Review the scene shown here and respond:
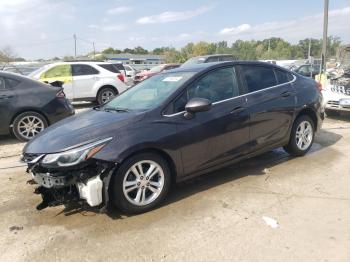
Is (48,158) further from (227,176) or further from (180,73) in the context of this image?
(227,176)

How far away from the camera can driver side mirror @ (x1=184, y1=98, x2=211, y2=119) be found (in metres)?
4.55

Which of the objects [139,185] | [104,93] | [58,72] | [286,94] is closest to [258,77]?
[286,94]

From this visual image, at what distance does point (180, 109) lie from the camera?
4660 millimetres

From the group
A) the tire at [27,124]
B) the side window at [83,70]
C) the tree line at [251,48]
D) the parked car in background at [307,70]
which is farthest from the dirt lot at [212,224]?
the tree line at [251,48]

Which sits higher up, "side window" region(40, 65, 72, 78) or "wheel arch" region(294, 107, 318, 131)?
"side window" region(40, 65, 72, 78)

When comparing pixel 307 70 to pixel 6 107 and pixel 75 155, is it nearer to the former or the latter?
pixel 6 107

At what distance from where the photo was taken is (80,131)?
4.27m

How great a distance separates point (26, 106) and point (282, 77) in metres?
4.97

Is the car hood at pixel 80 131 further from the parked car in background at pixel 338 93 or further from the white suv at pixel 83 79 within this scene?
the white suv at pixel 83 79

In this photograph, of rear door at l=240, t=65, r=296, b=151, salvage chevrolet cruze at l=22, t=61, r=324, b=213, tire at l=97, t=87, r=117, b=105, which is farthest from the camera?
tire at l=97, t=87, r=117, b=105

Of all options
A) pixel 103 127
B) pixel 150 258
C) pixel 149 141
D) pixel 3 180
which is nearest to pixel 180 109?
pixel 149 141

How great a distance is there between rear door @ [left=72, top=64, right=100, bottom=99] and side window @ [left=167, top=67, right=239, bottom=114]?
344 inches

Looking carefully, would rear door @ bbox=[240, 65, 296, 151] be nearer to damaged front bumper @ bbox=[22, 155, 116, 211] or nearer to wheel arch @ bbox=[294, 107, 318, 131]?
wheel arch @ bbox=[294, 107, 318, 131]

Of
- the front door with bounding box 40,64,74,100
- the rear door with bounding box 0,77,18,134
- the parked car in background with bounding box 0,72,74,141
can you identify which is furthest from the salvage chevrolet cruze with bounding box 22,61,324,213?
the front door with bounding box 40,64,74,100
